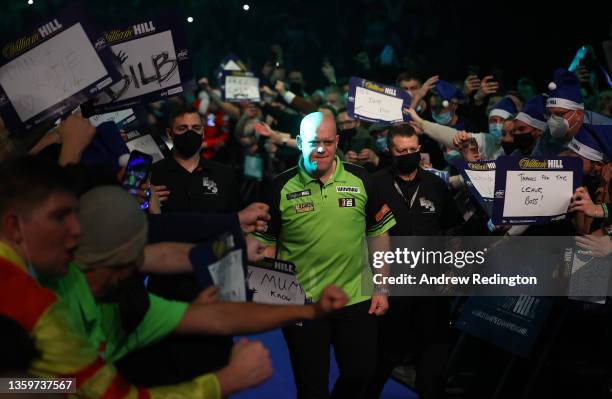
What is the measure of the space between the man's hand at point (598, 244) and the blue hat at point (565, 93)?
1.20 metres

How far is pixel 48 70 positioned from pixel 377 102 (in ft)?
14.3

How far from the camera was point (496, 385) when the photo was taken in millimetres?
6668

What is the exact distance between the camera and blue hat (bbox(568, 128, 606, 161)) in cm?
583

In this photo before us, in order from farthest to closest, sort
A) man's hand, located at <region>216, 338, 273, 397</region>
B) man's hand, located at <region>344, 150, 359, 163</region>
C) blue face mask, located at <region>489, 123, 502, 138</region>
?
man's hand, located at <region>344, 150, 359, 163</region> < blue face mask, located at <region>489, 123, 502, 138</region> < man's hand, located at <region>216, 338, 273, 397</region>

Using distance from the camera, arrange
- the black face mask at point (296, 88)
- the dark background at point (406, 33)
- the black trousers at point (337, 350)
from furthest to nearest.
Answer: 1. the black face mask at point (296, 88)
2. the dark background at point (406, 33)
3. the black trousers at point (337, 350)

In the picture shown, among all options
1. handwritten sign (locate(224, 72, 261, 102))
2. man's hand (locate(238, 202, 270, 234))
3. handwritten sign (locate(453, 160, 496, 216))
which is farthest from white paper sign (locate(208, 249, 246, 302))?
handwritten sign (locate(224, 72, 261, 102))

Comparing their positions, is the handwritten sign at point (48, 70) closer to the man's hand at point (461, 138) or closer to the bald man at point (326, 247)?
the bald man at point (326, 247)

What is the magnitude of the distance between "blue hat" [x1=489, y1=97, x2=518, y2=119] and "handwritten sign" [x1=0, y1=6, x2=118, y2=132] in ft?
15.3

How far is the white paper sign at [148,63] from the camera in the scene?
4.99 metres

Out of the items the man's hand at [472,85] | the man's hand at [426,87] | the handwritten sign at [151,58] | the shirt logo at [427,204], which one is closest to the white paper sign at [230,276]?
the handwritten sign at [151,58]

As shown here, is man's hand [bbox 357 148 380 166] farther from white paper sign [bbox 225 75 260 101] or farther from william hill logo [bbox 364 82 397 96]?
white paper sign [bbox 225 75 260 101]

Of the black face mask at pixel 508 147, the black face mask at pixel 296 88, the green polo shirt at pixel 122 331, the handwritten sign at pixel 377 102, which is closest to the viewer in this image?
the green polo shirt at pixel 122 331

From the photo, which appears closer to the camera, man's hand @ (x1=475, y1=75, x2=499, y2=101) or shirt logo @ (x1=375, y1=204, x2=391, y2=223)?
shirt logo @ (x1=375, y1=204, x2=391, y2=223)

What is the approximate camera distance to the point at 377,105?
314 inches
